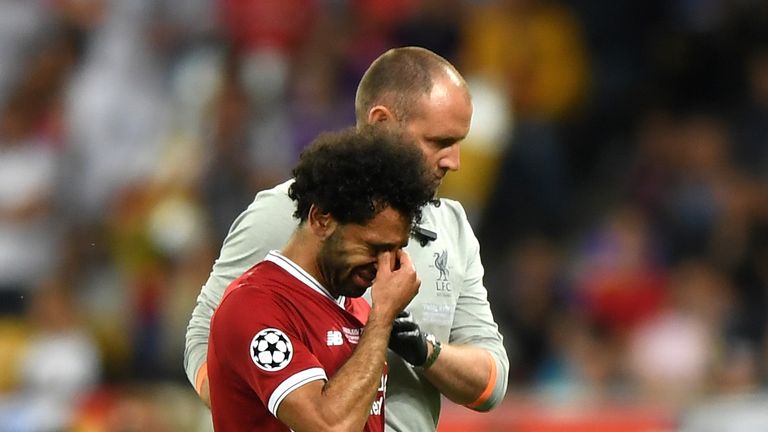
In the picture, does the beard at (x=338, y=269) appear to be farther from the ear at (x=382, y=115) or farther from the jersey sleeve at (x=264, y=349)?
the ear at (x=382, y=115)

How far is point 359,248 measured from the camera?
10.4ft

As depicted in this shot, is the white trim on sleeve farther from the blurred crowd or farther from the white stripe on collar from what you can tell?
the blurred crowd

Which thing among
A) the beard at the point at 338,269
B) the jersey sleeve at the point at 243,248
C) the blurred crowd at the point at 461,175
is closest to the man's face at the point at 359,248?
the beard at the point at 338,269

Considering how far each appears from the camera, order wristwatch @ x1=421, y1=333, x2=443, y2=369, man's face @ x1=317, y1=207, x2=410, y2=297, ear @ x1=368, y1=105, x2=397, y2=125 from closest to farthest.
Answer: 1. man's face @ x1=317, y1=207, x2=410, y2=297
2. wristwatch @ x1=421, y1=333, x2=443, y2=369
3. ear @ x1=368, y1=105, x2=397, y2=125

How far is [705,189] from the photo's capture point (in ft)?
27.6

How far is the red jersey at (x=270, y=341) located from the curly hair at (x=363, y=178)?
0.17 meters

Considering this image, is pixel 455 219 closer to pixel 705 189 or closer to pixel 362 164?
pixel 362 164

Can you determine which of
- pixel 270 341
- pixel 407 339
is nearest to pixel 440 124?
pixel 407 339

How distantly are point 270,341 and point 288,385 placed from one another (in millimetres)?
98

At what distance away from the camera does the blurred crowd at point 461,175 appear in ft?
26.3

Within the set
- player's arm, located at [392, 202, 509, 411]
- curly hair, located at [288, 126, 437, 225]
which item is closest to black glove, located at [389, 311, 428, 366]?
player's arm, located at [392, 202, 509, 411]

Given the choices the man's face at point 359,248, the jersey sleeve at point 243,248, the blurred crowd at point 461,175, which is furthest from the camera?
the blurred crowd at point 461,175

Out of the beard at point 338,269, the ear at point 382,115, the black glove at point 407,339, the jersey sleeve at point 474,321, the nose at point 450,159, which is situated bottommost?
the black glove at point 407,339

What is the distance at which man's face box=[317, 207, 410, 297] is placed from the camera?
124 inches
